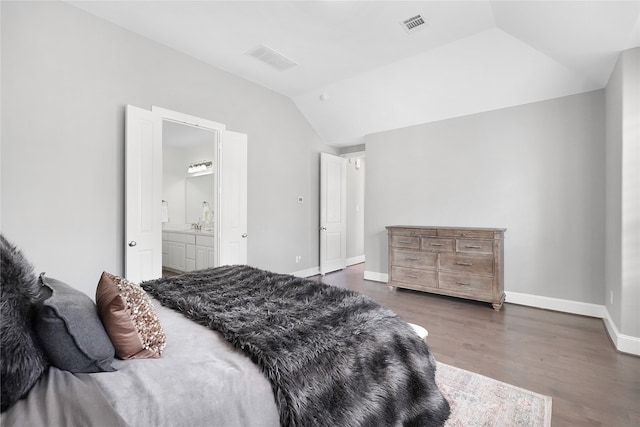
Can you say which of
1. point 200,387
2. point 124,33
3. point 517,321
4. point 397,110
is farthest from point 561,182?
point 124,33

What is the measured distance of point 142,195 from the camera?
10.2 ft

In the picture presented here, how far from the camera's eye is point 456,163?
14.0ft

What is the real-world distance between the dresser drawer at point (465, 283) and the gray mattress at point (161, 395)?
338cm

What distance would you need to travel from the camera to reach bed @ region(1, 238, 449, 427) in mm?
882

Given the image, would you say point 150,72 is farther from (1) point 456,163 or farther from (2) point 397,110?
(1) point 456,163

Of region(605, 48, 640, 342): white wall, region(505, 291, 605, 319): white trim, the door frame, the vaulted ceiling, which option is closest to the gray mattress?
the door frame

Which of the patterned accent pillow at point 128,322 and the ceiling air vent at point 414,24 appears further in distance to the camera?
the ceiling air vent at point 414,24

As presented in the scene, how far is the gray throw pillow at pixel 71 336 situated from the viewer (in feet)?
3.12

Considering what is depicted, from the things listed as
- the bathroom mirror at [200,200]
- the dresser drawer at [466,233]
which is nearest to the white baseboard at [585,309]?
the dresser drawer at [466,233]

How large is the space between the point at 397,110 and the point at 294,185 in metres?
2.03

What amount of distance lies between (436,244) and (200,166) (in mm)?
4686

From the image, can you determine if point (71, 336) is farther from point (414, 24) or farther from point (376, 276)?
point (376, 276)

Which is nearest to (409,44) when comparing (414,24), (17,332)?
(414,24)

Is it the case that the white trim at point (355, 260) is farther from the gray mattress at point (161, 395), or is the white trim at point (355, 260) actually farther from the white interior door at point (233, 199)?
the gray mattress at point (161, 395)
